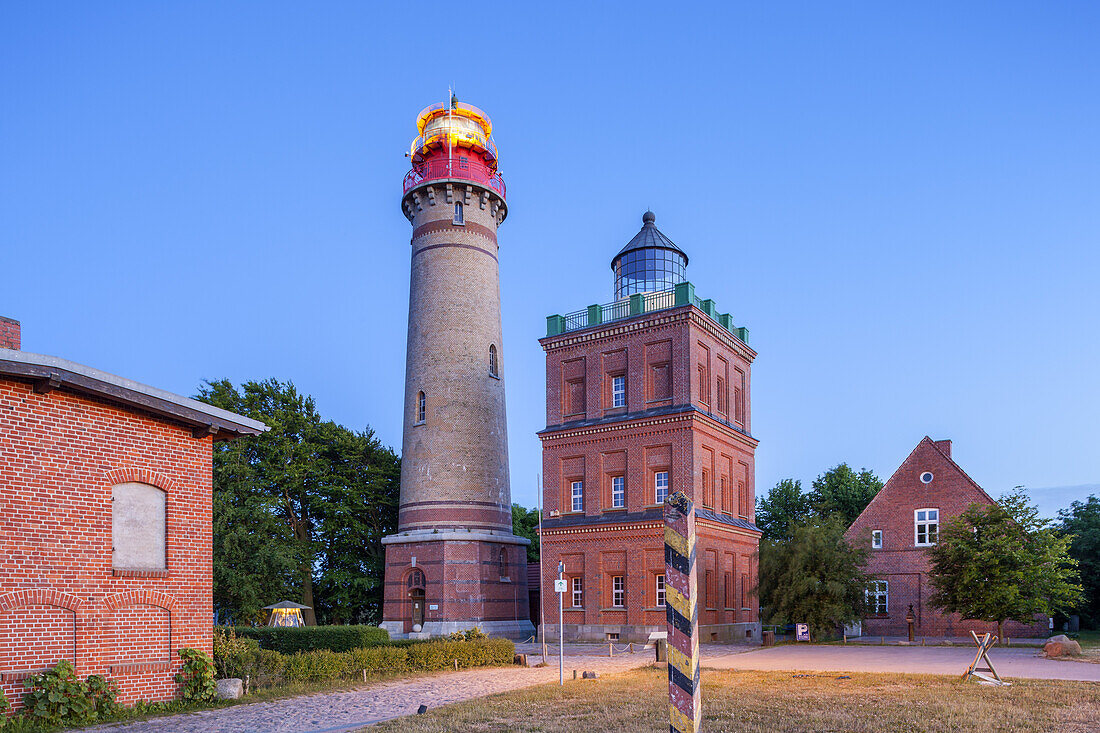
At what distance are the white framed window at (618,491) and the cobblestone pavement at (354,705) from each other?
12.3 meters

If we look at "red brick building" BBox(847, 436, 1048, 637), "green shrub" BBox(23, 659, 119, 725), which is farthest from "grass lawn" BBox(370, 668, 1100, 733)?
"red brick building" BBox(847, 436, 1048, 637)

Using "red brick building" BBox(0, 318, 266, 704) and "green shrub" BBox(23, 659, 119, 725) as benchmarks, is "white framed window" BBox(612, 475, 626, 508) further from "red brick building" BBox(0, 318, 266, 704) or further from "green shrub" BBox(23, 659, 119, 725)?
"green shrub" BBox(23, 659, 119, 725)

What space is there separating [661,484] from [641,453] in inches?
60.0

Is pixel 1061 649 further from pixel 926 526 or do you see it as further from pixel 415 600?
pixel 415 600

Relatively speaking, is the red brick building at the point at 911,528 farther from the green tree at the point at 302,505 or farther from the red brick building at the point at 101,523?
the red brick building at the point at 101,523

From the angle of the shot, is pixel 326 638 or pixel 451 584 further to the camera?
pixel 451 584

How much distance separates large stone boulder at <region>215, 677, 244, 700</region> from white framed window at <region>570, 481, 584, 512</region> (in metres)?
22.0

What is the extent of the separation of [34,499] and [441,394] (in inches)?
949

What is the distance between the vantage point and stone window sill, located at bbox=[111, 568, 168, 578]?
52.8 feet

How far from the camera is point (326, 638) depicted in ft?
86.5

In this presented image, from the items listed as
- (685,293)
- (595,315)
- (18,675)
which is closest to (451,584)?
(595,315)

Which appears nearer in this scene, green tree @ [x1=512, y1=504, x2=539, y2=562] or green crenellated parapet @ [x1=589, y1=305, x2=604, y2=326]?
green crenellated parapet @ [x1=589, y1=305, x2=604, y2=326]

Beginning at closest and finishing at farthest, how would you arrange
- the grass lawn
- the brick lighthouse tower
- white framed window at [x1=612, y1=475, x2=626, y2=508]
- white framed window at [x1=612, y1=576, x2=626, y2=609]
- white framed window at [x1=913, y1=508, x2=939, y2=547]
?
the grass lawn
white framed window at [x1=612, y1=576, x2=626, y2=609]
white framed window at [x1=612, y1=475, x2=626, y2=508]
the brick lighthouse tower
white framed window at [x1=913, y1=508, x2=939, y2=547]

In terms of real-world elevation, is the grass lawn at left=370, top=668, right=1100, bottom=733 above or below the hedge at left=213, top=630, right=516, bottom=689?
above
